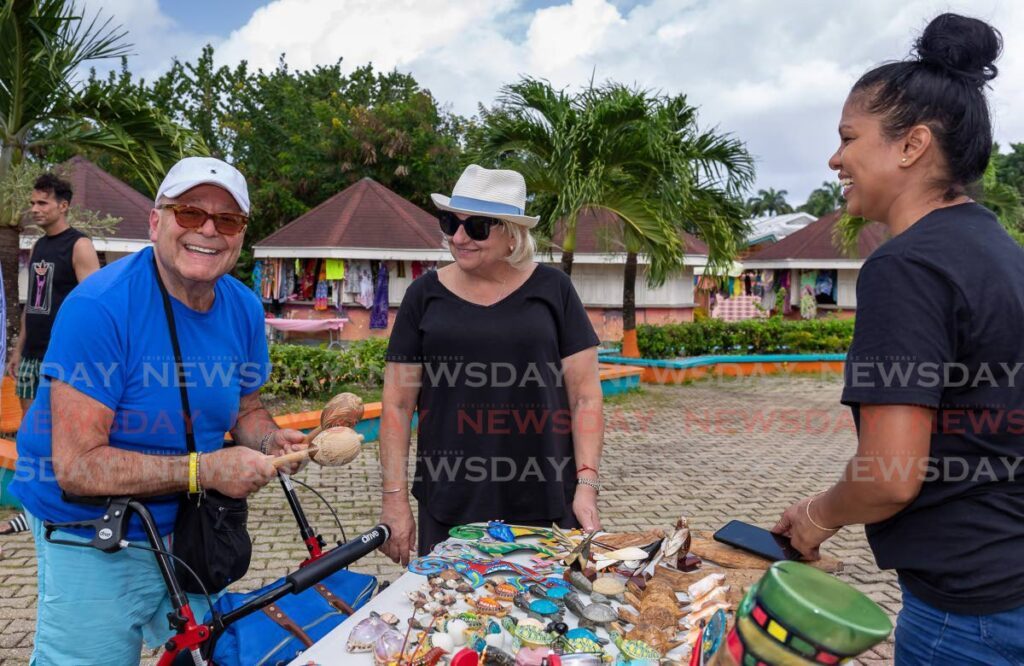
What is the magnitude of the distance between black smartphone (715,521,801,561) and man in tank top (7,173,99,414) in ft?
15.7

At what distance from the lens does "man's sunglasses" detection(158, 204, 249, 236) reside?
203cm

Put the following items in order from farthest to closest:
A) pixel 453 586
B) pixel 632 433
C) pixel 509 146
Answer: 1. pixel 509 146
2. pixel 632 433
3. pixel 453 586

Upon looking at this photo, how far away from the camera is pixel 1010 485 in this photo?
1483 mm

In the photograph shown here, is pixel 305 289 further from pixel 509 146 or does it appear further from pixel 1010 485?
pixel 1010 485

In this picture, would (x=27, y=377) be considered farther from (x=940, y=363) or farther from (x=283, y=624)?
(x=940, y=363)

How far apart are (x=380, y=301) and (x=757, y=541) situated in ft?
51.6

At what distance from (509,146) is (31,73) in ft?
20.8

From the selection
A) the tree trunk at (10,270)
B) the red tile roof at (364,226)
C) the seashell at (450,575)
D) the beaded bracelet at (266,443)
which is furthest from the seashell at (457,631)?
the red tile roof at (364,226)

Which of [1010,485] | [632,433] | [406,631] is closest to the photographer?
[1010,485]

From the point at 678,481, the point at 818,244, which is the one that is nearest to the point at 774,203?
the point at 818,244

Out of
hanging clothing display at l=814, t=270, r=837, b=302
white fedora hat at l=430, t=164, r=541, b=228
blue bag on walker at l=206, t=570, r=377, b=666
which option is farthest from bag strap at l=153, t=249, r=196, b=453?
hanging clothing display at l=814, t=270, r=837, b=302

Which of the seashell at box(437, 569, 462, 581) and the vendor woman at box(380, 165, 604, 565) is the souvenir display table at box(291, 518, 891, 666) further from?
the vendor woman at box(380, 165, 604, 565)

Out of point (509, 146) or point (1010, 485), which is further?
point (509, 146)

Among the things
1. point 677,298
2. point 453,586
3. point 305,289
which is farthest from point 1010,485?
point 677,298
